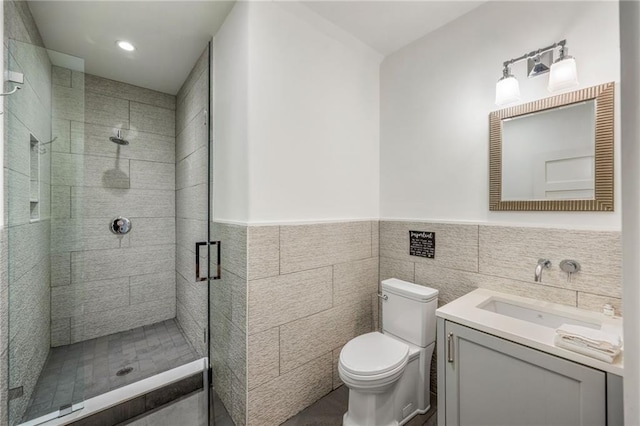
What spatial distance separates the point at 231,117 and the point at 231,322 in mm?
1347

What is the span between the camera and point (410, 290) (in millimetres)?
1864

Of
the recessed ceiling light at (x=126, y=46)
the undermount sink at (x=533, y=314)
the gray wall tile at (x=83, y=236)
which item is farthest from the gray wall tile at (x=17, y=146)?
the undermount sink at (x=533, y=314)

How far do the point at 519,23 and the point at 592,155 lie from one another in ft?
2.96

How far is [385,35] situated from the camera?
6.97 ft

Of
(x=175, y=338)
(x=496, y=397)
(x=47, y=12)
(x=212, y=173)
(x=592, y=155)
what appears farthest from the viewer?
(x=175, y=338)

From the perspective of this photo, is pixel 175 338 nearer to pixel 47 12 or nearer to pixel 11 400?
pixel 11 400

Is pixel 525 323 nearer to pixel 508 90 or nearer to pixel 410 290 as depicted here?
pixel 410 290

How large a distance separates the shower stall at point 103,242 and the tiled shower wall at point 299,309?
0.38m

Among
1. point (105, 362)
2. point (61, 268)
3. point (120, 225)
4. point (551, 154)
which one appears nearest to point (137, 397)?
point (105, 362)

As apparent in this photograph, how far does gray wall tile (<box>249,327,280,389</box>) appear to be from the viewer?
159 centimetres

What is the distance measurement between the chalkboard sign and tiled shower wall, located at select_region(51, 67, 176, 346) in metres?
2.52

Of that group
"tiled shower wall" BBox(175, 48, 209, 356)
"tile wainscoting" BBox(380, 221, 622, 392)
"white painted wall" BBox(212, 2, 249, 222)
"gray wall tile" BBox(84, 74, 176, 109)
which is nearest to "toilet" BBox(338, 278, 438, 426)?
"tile wainscoting" BBox(380, 221, 622, 392)

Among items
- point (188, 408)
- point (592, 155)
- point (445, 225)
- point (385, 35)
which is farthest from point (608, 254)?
point (188, 408)

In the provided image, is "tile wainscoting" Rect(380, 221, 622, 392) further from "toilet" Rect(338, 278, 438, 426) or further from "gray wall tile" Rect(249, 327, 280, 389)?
"gray wall tile" Rect(249, 327, 280, 389)
